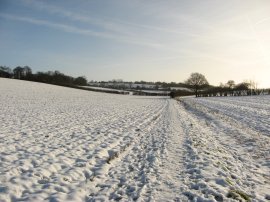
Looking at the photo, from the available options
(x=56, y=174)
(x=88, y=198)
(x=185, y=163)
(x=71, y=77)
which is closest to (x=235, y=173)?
(x=185, y=163)

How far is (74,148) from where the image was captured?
1069 cm

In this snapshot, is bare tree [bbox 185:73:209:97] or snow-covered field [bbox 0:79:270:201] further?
bare tree [bbox 185:73:209:97]

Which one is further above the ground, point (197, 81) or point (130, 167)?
point (197, 81)

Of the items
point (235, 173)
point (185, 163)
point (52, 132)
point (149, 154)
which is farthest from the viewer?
point (52, 132)

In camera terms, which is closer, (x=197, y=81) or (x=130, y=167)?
(x=130, y=167)

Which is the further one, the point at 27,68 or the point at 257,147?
the point at 27,68

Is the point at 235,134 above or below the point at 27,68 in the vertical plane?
A: below

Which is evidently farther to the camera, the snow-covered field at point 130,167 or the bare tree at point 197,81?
the bare tree at point 197,81

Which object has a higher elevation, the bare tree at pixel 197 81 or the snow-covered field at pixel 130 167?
the bare tree at pixel 197 81

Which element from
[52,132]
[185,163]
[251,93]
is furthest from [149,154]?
[251,93]

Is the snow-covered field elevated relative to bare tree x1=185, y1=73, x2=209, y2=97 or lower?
lower

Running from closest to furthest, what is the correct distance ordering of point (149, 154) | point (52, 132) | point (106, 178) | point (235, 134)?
point (106, 178)
point (149, 154)
point (52, 132)
point (235, 134)

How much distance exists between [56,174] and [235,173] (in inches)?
220

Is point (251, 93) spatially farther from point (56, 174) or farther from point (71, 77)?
point (71, 77)
